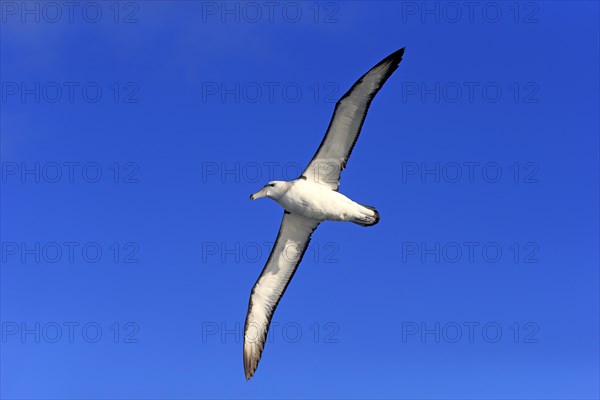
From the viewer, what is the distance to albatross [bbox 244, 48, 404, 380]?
71.7ft

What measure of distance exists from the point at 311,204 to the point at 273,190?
121 cm

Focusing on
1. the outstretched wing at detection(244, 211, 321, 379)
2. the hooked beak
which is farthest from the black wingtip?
the outstretched wing at detection(244, 211, 321, 379)

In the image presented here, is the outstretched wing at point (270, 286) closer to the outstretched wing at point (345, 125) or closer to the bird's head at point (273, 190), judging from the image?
the bird's head at point (273, 190)

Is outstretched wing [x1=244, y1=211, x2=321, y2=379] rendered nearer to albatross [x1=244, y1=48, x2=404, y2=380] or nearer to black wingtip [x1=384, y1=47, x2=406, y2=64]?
albatross [x1=244, y1=48, x2=404, y2=380]

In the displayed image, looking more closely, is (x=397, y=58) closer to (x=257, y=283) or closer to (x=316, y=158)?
(x=316, y=158)

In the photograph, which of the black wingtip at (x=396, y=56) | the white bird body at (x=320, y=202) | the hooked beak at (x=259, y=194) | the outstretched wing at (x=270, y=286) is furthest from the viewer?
the outstretched wing at (x=270, y=286)

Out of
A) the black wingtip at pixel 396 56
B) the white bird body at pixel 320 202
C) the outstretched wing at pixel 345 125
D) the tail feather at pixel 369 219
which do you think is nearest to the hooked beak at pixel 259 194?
the white bird body at pixel 320 202

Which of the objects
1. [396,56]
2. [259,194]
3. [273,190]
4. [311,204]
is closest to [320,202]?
[311,204]

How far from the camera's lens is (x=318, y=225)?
957 inches

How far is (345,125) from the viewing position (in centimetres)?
2227

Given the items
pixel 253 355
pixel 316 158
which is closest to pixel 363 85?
pixel 316 158

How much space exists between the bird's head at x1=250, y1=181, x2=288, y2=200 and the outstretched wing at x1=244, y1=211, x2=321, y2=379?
5.06 feet

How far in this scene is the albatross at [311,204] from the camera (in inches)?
861

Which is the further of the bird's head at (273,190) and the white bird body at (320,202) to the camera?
the bird's head at (273,190)
